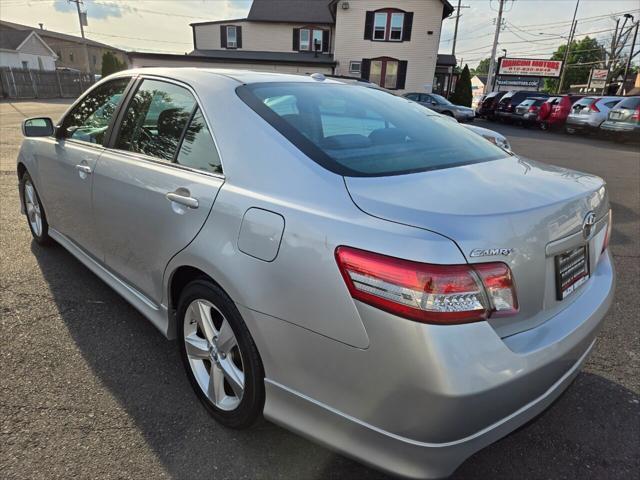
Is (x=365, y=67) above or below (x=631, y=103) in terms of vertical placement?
above

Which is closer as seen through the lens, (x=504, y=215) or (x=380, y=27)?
(x=504, y=215)

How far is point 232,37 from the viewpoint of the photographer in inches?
1399

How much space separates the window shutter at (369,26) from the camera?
29.0m

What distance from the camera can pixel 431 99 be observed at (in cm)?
2291

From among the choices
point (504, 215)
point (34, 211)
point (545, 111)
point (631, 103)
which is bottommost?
point (545, 111)

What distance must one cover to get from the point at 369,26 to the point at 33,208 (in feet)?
94.8

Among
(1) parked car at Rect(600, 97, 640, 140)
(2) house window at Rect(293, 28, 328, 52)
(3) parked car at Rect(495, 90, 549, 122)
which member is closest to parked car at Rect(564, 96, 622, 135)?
(1) parked car at Rect(600, 97, 640, 140)

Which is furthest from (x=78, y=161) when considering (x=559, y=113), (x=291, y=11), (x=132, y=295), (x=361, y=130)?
(x=291, y=11)

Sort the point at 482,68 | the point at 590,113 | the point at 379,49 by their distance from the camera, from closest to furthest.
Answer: the point at 590,113 < the point at 379,49 < the point at 482,68

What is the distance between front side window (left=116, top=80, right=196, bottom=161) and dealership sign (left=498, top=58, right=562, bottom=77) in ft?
164

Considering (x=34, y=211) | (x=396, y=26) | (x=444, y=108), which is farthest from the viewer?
(x=396, y=26)

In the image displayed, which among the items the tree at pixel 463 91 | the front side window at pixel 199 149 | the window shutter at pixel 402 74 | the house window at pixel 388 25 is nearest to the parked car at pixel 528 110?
the window shutter at pixel 402 74

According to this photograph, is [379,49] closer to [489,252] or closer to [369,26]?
[369,26]

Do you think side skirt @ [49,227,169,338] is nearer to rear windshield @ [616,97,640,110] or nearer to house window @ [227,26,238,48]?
rear windshield @ [616,97,640,110]
